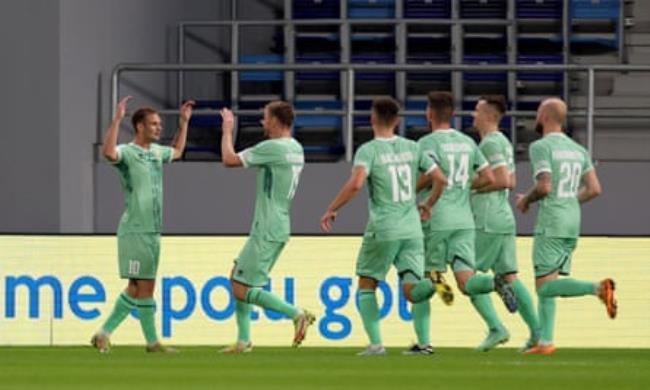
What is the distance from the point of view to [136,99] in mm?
25422

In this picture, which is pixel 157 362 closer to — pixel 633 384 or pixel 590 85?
pixel 633 384

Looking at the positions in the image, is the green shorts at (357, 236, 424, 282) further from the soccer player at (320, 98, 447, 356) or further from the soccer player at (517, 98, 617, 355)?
the soccer player at (517, 98, 617, 355)

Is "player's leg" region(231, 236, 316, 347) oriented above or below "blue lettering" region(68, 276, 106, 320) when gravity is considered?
above

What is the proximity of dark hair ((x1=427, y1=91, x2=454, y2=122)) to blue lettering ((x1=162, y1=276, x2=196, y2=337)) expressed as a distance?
437 cm

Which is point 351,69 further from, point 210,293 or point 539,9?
point 539,9

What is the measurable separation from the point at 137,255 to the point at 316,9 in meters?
11.0

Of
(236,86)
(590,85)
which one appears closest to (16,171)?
(236,86)

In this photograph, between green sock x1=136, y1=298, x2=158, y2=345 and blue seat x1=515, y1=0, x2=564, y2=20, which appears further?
blue seat x1=515, y1=0, x2=564, y2=20

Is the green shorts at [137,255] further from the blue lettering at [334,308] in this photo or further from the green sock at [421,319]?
the blue lettering at [334,308]

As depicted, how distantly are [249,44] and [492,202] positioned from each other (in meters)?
11.3

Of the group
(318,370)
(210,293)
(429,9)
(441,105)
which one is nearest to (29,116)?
(210,293)

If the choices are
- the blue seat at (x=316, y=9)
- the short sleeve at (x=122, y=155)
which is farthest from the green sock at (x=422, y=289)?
the blue seat at (x=316, y=9)

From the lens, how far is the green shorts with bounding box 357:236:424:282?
17.6 metres

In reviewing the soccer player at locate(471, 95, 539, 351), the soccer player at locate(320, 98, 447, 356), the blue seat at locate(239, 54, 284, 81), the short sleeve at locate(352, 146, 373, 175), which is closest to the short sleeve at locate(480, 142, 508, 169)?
the soccer player at locate(471, 95, 539, 351)
